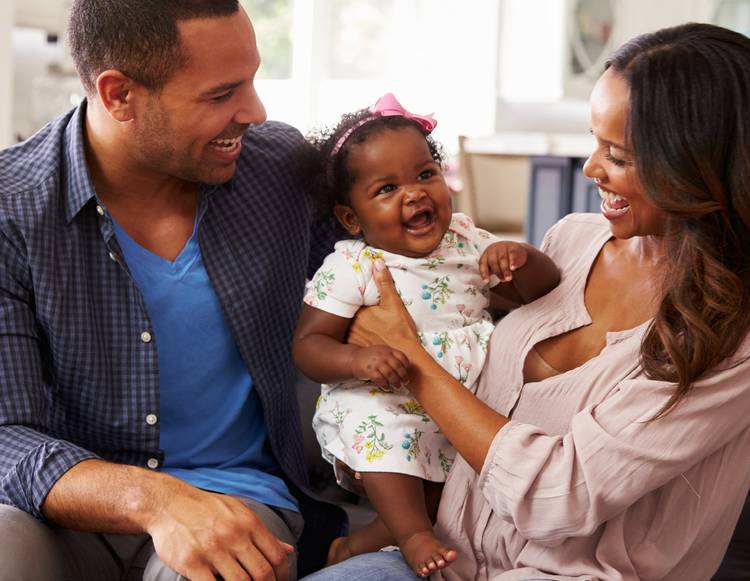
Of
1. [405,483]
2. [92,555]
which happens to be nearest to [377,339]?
[405,483]

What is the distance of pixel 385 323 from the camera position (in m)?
1.64

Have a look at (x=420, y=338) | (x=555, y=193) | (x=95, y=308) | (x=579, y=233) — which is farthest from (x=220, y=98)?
(x=555, y=193)

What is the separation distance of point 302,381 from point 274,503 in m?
0.39

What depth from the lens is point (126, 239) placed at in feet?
5.67

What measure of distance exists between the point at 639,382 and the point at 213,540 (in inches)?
22.6

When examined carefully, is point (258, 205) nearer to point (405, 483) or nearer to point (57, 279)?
point (57, 279)

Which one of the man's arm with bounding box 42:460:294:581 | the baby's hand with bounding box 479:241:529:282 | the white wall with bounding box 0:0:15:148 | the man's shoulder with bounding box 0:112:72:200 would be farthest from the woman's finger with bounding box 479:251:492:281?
the white wall with bounding box 0:0:15:148

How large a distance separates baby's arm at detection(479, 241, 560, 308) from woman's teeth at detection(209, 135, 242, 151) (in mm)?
439

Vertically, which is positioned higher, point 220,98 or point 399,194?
point 220,98

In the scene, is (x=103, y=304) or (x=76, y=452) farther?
(x=103, y=304)

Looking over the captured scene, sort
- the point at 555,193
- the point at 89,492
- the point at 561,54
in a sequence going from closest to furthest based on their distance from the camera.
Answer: the point at 89,492 < the point at 555,193 < the point at 561,54

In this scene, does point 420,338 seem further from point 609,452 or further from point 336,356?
point 609,452

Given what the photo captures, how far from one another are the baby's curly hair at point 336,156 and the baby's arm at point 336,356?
21 cm

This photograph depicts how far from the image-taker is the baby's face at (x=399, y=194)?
5.63 ft
